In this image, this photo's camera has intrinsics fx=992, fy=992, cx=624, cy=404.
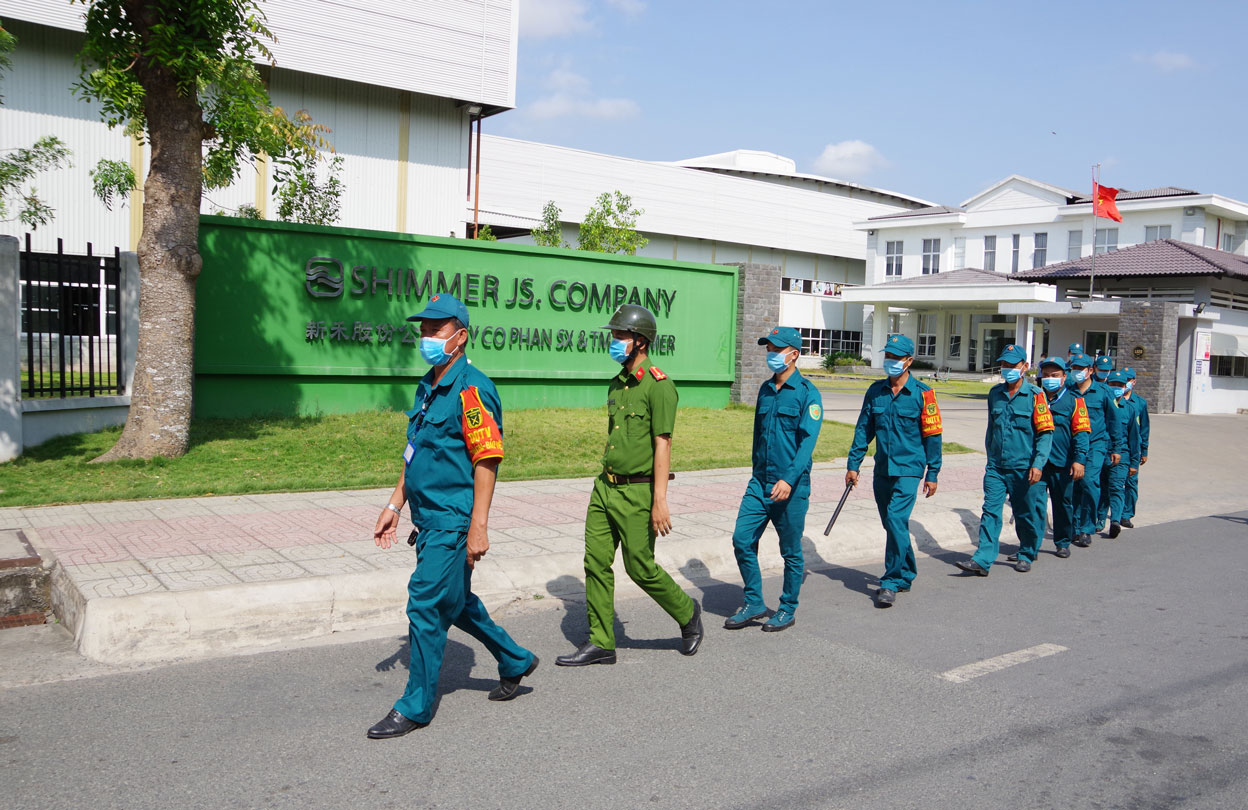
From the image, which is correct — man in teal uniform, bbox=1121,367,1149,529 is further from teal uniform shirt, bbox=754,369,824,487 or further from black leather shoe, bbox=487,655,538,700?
black leather shoe, bbox=487,655,538,700

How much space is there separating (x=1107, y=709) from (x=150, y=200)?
387 inches

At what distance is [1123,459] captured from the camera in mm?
10656

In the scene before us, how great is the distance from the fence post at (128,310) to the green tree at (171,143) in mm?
1355

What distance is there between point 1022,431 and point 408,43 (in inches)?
943

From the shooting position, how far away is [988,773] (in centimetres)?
417

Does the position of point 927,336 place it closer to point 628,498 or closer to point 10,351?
point 10,351

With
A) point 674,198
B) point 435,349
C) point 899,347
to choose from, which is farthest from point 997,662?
point 674,198

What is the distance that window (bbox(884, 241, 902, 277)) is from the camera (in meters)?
52.1

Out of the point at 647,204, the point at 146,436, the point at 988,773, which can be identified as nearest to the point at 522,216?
the point at 647,204

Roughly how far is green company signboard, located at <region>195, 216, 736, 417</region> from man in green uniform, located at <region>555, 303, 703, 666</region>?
349 inches

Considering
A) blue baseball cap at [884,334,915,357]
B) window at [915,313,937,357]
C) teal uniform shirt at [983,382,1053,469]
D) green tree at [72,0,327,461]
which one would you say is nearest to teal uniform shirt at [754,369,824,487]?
blue baseball cap at [884,334,915,357]

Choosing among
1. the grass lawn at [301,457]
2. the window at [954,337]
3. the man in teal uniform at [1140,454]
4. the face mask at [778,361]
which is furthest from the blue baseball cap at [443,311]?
the window at [954,337]

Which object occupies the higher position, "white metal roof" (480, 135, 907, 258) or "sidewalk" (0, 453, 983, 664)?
"white metal roof" (480, 135, 907, 258)

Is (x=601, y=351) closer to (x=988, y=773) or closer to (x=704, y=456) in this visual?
(x=704, y=456)
